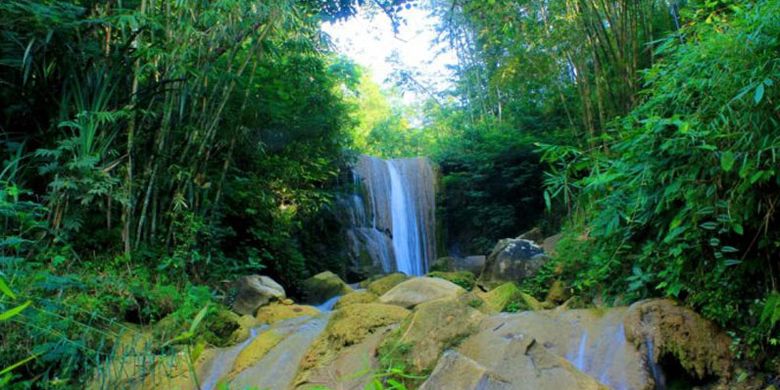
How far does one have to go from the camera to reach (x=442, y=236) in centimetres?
1123

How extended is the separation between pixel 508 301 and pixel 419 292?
1032 millimetres

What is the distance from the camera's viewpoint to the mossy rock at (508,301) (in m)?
4.19

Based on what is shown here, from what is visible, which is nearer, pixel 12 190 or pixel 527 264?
pixel 12 190

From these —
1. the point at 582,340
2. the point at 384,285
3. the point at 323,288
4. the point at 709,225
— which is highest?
the point at 709,225

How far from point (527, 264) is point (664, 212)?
3097mm

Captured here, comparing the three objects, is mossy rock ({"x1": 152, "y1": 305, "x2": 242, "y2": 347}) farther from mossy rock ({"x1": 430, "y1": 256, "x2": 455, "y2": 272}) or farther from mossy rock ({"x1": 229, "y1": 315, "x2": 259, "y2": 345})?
mossy rock ({"x1": 430, "y1": 256, "x2": 455, "y2": 272})

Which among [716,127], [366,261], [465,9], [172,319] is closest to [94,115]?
Answer: [172,319]

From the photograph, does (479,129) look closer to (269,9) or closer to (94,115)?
(269,9)

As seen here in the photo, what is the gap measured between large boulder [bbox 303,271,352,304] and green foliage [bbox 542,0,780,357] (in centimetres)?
420

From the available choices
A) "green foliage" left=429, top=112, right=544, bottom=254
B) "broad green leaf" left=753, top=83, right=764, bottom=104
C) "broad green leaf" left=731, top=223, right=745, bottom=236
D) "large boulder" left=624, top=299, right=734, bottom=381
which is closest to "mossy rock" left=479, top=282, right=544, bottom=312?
"large boulder" left=624, top=299, right=734, bottom=381

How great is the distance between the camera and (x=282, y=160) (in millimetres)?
7766

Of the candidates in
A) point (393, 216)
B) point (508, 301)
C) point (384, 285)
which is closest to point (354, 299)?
point (384, 285)

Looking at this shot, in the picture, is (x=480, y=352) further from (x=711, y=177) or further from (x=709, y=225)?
(x=711, y=177)

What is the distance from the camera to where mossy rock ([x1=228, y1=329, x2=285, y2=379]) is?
359 centimetres
